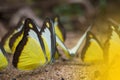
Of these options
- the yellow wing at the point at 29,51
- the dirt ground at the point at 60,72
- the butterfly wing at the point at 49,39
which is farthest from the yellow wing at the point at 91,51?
the yellow wing at the point at 29,51

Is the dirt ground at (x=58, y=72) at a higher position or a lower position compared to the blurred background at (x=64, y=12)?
Answer: higher

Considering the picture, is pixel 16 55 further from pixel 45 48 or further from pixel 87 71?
pixel 87 71

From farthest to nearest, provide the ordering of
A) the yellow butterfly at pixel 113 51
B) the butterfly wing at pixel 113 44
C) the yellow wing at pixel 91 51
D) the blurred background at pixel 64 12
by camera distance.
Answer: the blurred background at pixel 64 12 < the yellow wing at pixel 91 51 < the butterfly wing at pixel 113 44 < the yellow butterfly at pixel 113 51

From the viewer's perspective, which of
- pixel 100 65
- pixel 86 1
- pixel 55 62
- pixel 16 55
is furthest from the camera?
pixel 86 1

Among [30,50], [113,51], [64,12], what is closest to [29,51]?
[30,50]

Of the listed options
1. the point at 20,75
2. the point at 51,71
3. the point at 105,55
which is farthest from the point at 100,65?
the point at 20,75

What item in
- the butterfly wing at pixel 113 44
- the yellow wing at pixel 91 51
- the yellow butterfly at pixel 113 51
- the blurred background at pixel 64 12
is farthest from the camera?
the blurred background at pixel 64 12

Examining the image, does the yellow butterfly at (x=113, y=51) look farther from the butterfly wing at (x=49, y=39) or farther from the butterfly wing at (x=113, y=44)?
the butterfly wing at (x=49, y=39)
